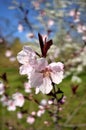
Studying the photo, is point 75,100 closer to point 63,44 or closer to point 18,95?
point 63,44

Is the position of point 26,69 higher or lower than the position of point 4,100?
higher

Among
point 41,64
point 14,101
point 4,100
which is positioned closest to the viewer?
point 41,64

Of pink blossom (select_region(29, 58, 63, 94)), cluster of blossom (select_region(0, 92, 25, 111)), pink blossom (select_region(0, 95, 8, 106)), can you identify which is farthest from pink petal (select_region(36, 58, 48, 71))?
pink blossom (select_region(0, 95, 8, 106))

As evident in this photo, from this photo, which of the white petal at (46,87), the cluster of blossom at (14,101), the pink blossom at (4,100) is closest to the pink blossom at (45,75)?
the white petal at (46,87)

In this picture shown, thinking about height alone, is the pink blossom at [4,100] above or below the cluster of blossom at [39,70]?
below

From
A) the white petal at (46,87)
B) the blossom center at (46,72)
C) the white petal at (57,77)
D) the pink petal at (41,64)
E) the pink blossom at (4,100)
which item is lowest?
the pink blossom at (4,100)

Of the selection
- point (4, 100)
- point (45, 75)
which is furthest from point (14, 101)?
point (45, 75)

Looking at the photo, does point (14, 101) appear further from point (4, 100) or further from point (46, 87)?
point (46, 87)

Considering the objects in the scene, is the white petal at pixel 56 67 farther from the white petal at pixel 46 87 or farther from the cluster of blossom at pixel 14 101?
the cluster of blossom at pixel 14 101

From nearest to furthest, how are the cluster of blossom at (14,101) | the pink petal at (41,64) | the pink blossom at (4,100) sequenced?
the pink petal at (41,64) < the cluster of blossom at (14,101) < the pink blossom at (4,100)
